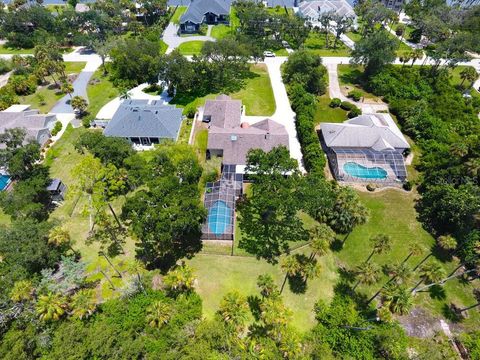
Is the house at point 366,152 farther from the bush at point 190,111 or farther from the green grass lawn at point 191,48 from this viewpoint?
the green grass lawn at point 191,48

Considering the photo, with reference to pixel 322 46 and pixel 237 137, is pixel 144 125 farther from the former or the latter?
pixel 322 46

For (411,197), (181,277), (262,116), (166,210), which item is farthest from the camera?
(262,116)

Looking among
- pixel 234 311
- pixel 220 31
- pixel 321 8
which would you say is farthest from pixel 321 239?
pixel 321 8

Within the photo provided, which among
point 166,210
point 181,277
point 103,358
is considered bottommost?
point 103,358

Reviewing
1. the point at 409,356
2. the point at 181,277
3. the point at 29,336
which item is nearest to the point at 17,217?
the point at 29,336

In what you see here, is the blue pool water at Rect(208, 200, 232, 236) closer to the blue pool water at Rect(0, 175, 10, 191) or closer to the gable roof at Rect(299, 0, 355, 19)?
the blue pool water at Rect(0, 175, 10, 191)

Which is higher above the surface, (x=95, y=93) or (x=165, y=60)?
(x=165, y=60)

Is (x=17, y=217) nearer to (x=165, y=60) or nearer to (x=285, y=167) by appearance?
(x=285, y=167)
